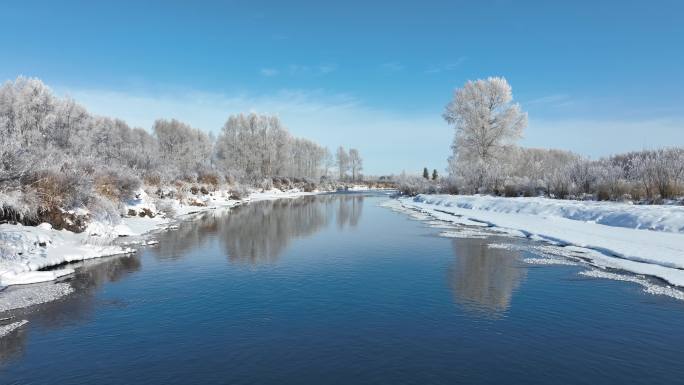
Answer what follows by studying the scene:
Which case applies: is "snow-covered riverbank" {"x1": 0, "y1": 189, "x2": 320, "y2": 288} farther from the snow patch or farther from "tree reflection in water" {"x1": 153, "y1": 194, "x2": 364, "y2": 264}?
the snow patch

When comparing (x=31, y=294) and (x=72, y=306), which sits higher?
(x=31, y=294)

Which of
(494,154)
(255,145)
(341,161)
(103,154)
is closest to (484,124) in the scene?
(494,154)

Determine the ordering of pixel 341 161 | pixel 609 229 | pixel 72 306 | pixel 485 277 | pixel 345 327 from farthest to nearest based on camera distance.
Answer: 1. pixel 341 161
2. pixel 609 229
3. pixel 485 277
4. pixel 72 306
5. pixel 345 327

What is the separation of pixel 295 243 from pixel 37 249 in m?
8.13

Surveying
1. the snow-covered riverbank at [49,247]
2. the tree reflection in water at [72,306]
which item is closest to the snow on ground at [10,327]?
the tree reflection in water at [72,306]

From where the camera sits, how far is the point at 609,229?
16422mm

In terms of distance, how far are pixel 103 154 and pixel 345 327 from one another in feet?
131

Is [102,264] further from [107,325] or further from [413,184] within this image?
[413,184]

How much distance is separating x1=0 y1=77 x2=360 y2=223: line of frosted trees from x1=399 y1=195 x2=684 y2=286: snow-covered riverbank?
17.2m

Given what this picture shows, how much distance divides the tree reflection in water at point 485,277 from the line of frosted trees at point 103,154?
40.1 ft

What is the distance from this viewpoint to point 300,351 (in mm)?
6227

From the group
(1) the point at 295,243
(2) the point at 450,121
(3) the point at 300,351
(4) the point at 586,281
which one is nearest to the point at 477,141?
(2) the point at 450,121

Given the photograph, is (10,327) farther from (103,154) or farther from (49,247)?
(103,154)

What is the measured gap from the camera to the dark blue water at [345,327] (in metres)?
5.57
